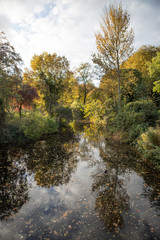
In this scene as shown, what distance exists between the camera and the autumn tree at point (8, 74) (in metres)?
7.98

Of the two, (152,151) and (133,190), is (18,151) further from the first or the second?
(152,151)

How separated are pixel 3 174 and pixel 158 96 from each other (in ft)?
50.9

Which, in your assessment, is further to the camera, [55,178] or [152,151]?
[152,151]

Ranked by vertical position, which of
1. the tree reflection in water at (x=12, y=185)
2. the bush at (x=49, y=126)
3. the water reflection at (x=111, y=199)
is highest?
the bush at (x=49, y=126)

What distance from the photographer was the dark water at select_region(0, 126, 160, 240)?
313 centimetres

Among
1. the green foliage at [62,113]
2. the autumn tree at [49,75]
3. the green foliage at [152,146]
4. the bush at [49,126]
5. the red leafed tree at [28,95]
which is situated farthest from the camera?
the green foliage at [62,113]

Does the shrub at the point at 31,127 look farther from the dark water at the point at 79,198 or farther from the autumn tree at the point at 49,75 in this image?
the autumn tree at the point at 49,75

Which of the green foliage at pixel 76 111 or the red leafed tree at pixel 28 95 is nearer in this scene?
the red leafed tree at pixel 28 95

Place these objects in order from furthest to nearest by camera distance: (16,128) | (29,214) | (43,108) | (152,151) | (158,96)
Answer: (43,108), (158,96), (16,128), (152,151), (29,214)

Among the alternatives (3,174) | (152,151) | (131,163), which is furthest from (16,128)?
(152,151)

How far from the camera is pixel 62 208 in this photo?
382 cm

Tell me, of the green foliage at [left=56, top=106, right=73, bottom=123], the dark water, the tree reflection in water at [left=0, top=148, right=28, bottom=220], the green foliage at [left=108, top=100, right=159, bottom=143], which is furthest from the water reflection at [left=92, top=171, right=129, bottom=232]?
the green foliage at [left=56, top=106, right=73, bottom=123]

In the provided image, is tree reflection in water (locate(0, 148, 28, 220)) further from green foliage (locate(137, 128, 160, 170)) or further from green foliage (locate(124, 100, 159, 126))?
green foliage (locate(124, 100, 159, 126))

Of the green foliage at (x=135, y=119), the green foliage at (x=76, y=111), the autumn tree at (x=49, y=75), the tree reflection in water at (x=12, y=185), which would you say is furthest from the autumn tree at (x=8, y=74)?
the green foliage at (x=76, y=111)
